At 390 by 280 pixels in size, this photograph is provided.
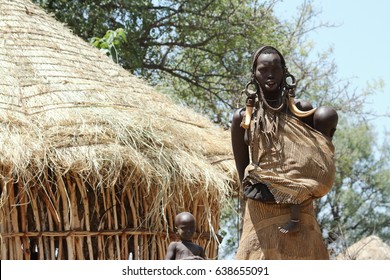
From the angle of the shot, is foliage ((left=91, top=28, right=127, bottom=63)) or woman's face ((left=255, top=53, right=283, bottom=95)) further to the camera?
foliage ((left=91, top=28, right=127, bottom=63))

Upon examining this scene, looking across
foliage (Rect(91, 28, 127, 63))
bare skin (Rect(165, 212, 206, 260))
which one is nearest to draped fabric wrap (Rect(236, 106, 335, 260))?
bare skin (Rect(165, 212, 206, 260))

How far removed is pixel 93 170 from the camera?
611 cm

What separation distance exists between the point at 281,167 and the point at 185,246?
4.81 feet

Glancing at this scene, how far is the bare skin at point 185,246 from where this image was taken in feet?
15.6

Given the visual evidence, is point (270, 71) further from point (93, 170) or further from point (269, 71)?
point (93, 170)

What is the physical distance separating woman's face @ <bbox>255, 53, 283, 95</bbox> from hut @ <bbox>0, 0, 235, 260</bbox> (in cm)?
265

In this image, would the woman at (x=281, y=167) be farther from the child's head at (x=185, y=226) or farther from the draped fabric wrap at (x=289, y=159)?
the child's head at (x=185, y=226)

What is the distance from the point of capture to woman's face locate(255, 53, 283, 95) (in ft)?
11.5

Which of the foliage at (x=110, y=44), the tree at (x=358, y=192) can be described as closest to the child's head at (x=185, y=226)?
the foliage at (x=110, y=44)

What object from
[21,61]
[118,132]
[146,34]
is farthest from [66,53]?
[146,34]

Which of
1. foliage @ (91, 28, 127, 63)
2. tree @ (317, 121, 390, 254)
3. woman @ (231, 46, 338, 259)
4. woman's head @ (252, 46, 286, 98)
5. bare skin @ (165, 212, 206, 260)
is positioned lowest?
tree @ (317, 121, 390, 254)

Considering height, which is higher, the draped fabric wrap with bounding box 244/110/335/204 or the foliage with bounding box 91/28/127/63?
the draped fabric wrap with bounding box 244/110/335/204

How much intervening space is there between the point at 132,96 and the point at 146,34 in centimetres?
615

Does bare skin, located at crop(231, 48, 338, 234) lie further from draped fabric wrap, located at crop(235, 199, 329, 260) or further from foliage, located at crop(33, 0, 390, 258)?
foliage, located at crop(33, 0, 390, 258)
